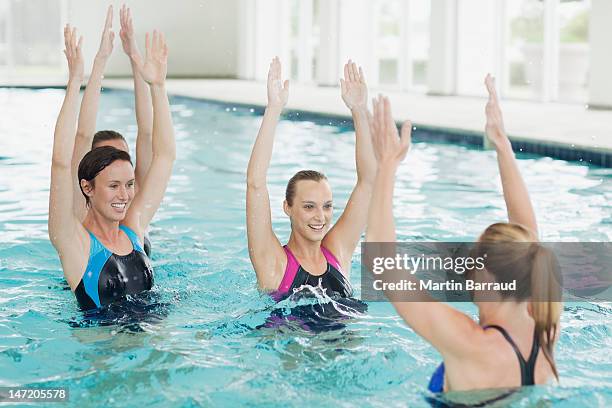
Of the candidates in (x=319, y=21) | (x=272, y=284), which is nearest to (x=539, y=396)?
(x=272, y=284)

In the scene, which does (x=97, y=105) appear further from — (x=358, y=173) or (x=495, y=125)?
(x=495, y=125)

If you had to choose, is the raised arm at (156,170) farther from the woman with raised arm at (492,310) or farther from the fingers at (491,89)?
the woman with raised arm at (492,310)

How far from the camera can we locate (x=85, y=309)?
417 cm

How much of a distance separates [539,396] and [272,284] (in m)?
1.66

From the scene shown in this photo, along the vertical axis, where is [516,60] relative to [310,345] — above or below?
above

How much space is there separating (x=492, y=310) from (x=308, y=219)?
155 cm

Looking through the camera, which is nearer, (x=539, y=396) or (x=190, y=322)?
(x=539, y=396)

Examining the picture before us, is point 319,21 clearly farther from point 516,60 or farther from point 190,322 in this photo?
point 190,322

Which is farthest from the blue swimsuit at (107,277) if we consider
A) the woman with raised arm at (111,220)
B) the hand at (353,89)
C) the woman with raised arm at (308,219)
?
the hand at (353,89)

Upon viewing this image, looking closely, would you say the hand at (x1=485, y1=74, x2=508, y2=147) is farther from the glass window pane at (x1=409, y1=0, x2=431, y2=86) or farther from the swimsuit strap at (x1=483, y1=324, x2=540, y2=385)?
the glass window pane at (x1=409, y1=0, x2=431, y2=86)

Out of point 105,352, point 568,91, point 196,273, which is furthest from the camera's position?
point 568,91

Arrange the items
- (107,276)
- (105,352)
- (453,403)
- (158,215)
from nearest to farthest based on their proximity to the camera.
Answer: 1. (453,403)
2. (105,352)
3. (107,276)
4. (158,215)

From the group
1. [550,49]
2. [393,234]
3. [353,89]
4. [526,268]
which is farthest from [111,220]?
[550,49]

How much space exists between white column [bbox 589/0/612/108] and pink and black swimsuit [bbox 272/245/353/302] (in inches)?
422
